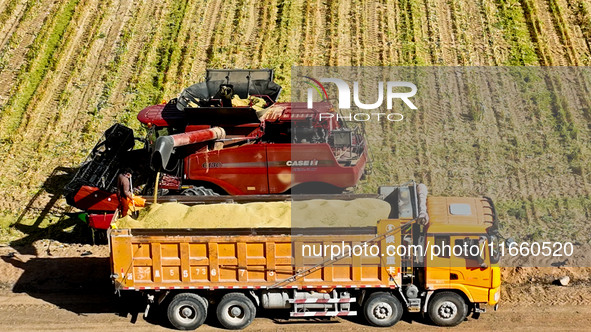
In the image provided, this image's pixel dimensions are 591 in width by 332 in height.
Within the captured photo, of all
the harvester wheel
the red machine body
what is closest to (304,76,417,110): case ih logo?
the red machine body

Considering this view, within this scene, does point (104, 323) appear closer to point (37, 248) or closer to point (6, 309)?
point (6, 309)

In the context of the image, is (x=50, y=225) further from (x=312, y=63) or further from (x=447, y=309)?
(x=312, y=63)

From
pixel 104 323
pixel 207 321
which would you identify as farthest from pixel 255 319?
pixel 104 323

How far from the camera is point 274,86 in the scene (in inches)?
765

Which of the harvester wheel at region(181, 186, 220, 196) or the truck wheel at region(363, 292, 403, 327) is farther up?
the harvester wheel at region(181, 186, 220, 196)

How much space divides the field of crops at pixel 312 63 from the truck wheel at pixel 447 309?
444cm

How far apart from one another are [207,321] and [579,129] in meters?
12.1

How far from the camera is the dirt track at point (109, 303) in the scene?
45.9 ft

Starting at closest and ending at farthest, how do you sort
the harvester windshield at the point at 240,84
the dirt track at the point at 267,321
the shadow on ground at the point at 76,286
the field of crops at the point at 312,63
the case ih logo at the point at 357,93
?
the dirt track at the point at 267,321 → the shadow on ground at the point at 76,286 → the harvester windshield at the point at 240,84 → the field of crops at the point at 312,63 → the case ih logo at the point at 357,93

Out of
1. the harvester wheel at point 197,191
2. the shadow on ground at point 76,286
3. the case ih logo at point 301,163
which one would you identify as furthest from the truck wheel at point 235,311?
the case ih logo at point 301,163

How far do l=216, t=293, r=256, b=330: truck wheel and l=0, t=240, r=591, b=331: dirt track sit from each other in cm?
28

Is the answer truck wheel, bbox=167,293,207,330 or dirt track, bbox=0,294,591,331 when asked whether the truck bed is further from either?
dirt track, bbox=0,294,591,331

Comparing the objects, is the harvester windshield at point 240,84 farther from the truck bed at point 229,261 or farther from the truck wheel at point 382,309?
the truck wheel at point 382,309

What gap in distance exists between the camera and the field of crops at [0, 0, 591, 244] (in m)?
19.3
